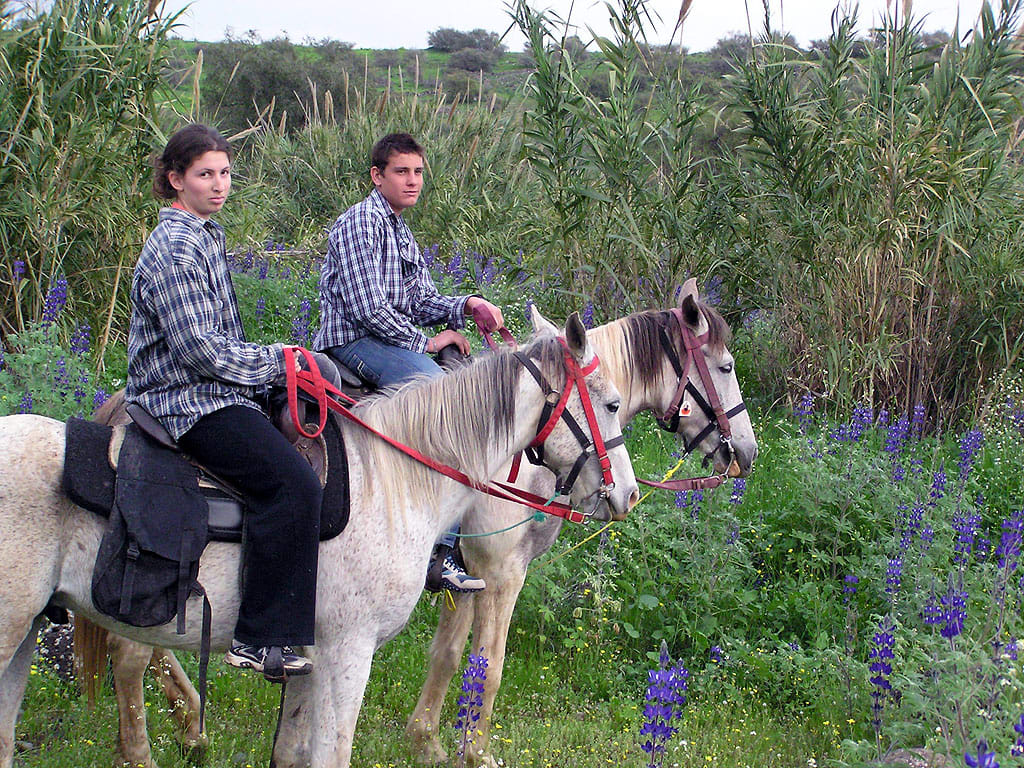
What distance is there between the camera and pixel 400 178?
14.9ft

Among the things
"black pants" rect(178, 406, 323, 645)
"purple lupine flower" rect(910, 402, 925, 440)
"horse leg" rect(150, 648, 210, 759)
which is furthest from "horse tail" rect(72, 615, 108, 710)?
"purple lupine flower" rect(910, 402, 925, 440)

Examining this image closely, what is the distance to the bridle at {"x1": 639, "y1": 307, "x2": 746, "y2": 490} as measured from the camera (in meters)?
4.36

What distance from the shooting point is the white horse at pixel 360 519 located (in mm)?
2979

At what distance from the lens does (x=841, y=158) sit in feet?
25.8

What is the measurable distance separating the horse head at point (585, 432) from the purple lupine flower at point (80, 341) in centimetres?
384

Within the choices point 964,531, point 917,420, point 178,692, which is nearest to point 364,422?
point 178,692

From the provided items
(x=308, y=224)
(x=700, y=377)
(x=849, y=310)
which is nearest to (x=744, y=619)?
(x=700, y=377)

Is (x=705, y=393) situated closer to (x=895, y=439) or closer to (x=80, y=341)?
(x=895, y=439)

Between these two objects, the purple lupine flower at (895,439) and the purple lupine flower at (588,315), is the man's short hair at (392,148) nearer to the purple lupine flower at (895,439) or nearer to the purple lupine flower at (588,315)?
the purple lupine flower at (588,315)

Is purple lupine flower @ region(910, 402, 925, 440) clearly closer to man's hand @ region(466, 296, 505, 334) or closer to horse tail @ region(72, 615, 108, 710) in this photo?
man's hand @ region(466, 296, 505, 334)

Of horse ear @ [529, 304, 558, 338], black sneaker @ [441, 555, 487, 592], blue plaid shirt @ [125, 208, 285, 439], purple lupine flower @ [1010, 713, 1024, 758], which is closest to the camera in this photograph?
purple lupine flower @ [1010, 713, 1024, 758]

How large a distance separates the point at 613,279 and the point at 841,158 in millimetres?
2191

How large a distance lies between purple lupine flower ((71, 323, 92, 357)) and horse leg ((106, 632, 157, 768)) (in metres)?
2.46

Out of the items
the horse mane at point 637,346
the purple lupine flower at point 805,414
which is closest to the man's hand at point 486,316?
the horse mane at point 637,346
